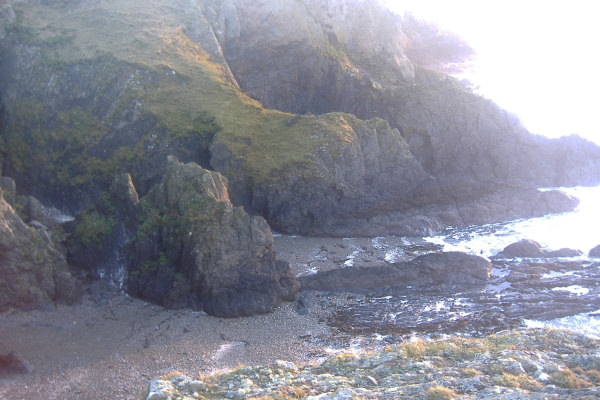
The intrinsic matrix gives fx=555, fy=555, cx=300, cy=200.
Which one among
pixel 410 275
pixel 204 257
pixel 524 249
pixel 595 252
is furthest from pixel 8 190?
pixel 595 252

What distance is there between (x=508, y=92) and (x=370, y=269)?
41.9 metres

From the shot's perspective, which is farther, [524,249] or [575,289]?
[524,249]

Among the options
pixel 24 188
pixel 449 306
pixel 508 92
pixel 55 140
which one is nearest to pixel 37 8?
pixel 55 140

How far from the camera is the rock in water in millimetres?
27219

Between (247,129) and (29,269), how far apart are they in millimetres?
18364

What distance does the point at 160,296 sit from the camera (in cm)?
2728

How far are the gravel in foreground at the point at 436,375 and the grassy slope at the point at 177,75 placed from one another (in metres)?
20.7

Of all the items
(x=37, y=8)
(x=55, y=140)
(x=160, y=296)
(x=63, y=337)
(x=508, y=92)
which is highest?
(x=508, y=92)

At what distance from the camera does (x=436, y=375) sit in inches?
649

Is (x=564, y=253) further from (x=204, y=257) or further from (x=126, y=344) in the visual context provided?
(x=126, y=344)

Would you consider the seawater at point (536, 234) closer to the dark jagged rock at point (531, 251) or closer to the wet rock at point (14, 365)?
the dark jagged rock at point (531, 251)

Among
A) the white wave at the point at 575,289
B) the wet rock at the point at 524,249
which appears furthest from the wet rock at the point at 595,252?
the white wave at the point at 575,289

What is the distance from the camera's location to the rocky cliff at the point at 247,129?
36.8m

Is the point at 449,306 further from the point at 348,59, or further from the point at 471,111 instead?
→ the point at 348,59
